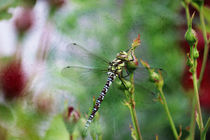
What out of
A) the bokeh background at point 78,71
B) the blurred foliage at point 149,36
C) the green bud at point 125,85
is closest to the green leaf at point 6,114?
the bokeh background at point 78,71

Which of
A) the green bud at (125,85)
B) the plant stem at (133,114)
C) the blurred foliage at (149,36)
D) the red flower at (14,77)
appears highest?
the green bud at (125,85)

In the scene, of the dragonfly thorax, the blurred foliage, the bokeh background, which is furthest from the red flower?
the blurred foliage

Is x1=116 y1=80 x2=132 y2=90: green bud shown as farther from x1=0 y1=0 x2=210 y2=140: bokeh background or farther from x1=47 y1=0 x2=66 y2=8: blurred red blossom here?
x1=47 y1=0 x2=66 y2=8: blurred red blossom

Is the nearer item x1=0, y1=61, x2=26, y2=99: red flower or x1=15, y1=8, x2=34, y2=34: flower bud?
x1=0, y1=61, x2=26, y2=99: red flower

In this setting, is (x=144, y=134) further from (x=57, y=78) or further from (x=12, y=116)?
Answer: (x=12, y=116)

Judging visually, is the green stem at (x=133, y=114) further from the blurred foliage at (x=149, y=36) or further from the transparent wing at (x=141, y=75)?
the blurred foliage at (x=149, y=36)

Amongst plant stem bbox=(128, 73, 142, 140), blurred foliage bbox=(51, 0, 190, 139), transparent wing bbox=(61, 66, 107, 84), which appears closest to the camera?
plant stem bbox=(128, 73, 142, 140)

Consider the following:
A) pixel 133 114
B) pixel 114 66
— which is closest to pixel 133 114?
pixel 133 114

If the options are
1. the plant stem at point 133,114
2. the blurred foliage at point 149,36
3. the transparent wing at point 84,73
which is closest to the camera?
the plant stem at point 133,114

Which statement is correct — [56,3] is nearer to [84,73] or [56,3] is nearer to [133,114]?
[84,73]
